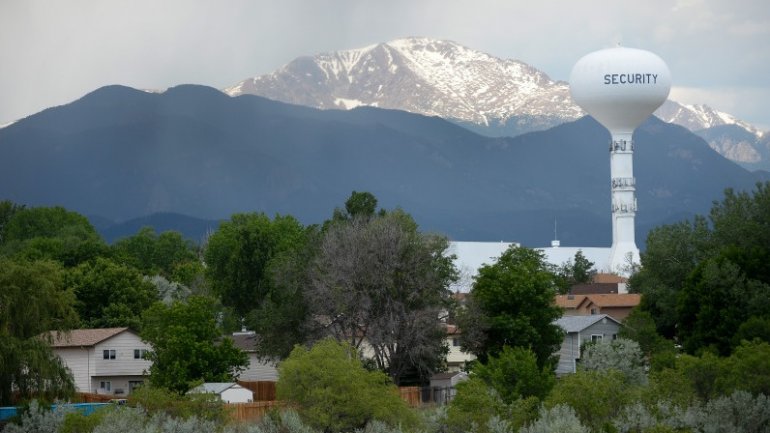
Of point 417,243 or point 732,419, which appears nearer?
point 732,419

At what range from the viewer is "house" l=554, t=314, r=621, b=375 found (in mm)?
77500

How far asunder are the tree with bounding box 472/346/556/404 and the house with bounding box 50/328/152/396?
21.4m

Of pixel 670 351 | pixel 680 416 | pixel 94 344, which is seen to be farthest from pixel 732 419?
pixel 94 344

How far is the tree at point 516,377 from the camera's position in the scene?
176 feet

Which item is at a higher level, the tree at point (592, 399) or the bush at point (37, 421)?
the tree at point (592, 399)

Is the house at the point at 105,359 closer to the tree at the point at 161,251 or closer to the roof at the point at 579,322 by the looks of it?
the roof at the point at 579,322

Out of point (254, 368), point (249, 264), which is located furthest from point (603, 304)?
point (254, 368)

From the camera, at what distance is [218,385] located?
5966 centimetres

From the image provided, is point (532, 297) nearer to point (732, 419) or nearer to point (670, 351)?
point (670, 351)

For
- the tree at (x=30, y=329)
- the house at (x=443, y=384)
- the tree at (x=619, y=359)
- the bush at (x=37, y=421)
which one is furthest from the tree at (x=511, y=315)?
the bush at (x=37, y=421)

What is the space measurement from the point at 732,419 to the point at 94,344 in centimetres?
3609

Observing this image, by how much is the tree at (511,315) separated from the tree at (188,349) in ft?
35.6

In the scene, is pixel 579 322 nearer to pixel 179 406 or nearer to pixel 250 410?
pixel 250 410

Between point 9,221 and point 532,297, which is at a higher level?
point 9,221
